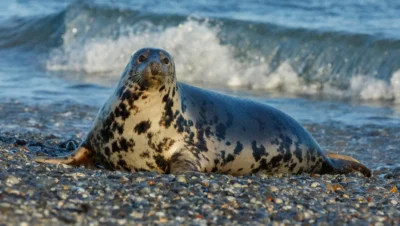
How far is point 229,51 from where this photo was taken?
15859mm

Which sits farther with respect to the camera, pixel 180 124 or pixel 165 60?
pixel 180 124

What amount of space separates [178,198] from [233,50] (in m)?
11.1

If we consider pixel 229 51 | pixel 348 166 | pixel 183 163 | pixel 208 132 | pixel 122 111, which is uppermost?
pixel 229 51

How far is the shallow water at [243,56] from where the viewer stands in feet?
35.0

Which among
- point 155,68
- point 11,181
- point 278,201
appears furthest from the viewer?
point 155,68

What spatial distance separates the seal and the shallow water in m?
1.88


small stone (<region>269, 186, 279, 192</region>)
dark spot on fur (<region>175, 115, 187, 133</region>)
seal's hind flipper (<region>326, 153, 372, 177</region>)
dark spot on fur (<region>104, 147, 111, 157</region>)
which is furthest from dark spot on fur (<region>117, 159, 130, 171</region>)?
seal's hind flipper (<region>326, 153, 372, 177</region>)

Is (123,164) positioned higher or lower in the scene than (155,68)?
lower

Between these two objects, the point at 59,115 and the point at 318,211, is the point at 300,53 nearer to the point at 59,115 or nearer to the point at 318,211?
the point at 59,115

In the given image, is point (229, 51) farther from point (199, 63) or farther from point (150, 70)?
point (150, 70)

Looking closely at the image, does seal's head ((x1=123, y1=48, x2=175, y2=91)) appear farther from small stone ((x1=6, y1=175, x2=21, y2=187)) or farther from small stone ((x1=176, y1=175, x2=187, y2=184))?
small stone ((x1=6, y1=175, x2=21, y2=187))

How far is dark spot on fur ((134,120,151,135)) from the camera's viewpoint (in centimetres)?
598

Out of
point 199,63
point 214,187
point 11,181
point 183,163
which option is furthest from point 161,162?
point 199,63

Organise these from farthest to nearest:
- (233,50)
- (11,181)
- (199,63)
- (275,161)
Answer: (233,50) → (199,63) → (275,161) → (11,181)
